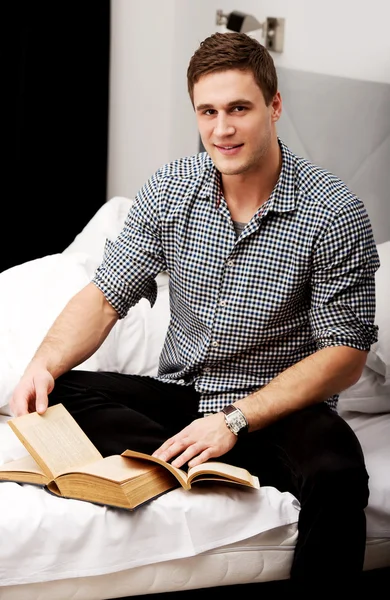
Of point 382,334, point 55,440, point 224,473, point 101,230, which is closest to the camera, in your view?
point 224,473

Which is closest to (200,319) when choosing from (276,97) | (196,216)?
(196,216)

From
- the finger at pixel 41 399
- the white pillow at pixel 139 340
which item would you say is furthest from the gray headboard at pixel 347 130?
the finger at pixel 41 399

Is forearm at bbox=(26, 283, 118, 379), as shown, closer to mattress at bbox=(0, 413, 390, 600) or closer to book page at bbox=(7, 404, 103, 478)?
book page at bbox=(7, 404, 103, 478)

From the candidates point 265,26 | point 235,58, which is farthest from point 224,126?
point 265,26

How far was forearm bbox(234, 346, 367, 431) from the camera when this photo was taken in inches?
62.5

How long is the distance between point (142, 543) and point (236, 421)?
0.28m

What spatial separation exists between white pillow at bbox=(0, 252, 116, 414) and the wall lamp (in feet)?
3.48

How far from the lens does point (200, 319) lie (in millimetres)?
1732

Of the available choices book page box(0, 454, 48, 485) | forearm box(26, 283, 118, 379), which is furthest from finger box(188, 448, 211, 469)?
forearm box(26, 283, 118, 379)

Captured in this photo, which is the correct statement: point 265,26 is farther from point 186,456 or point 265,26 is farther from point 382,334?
point 186,456

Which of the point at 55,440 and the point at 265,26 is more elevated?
the point at 265,26

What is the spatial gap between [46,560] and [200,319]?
0.57 meters

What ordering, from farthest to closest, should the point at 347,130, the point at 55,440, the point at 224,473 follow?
1. the point at 347,130
2. the point at 55,440
3. the point at 224,473

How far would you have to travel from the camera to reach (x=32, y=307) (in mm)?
1983
